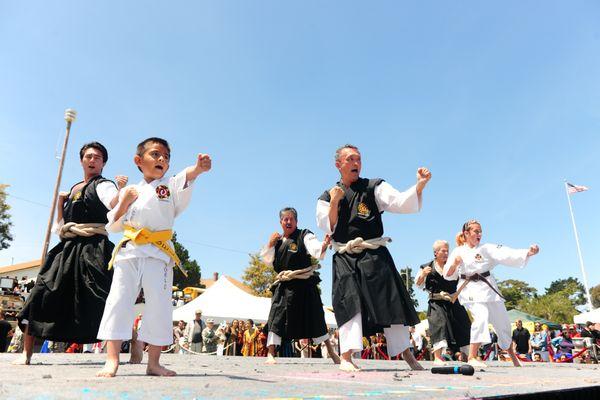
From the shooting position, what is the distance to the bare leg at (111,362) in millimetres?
2957

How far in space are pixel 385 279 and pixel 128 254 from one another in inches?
96.0

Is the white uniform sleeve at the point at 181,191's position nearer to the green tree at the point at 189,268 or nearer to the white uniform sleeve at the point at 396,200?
the white uniform sleeve at the point at 396,200

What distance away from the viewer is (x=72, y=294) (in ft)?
15.5

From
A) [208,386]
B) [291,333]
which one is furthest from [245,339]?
[208,386]

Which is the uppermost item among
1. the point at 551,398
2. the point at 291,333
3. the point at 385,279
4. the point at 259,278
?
the point at 259,278

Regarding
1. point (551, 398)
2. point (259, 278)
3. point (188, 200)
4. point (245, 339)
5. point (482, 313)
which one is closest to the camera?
point (551, 398)

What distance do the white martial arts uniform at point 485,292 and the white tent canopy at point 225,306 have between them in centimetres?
1256

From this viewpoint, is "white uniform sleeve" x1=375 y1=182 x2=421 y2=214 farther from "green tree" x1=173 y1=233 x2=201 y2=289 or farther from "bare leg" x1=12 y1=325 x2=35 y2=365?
"green tree" x1=173 y1=233 x2=201 y2=289

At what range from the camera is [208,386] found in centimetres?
240

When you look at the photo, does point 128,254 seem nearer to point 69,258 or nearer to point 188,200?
point 188,200

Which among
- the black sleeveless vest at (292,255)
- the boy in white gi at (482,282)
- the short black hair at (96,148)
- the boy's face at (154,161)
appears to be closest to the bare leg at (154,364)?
the boy's face at (154,161)

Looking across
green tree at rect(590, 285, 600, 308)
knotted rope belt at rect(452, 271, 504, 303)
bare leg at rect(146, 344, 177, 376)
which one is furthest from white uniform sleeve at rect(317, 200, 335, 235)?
green tree at rect(590, 285, 600, 308)

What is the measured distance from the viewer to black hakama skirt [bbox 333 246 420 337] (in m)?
4.47

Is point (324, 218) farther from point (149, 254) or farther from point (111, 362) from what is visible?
point (111, 362)
